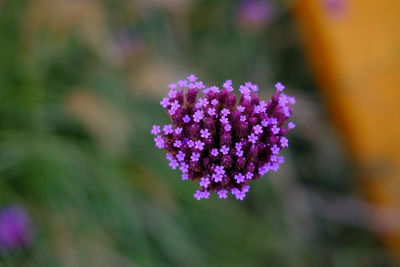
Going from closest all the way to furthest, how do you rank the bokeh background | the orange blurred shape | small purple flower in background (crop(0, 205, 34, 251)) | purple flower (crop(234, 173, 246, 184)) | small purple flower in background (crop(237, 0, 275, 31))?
purple flower (crop(234, 173, 246, 184)) < small purple flower in background (crop(0, 205, 34, 251)) < the bokeh background < small purple flower in background (crop(237, 0, 275, 31)) < the orange blurred shape

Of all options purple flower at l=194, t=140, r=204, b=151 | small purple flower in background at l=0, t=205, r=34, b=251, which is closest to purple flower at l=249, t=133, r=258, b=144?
purple flower at l=194, t=140, r=204, b=151

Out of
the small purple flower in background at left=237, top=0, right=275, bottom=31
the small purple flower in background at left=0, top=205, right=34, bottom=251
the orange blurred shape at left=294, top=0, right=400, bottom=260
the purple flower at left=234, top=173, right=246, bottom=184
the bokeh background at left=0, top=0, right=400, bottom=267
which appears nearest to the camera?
the purple flower at left=234, top=173, right=246, bottom=184

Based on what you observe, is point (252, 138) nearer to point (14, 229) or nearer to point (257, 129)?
point (257, 129)

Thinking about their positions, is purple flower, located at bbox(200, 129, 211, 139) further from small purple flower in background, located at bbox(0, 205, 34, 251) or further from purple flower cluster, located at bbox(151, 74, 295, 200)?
small purple flower in background, located at bbox(0, 205, 34, 251)

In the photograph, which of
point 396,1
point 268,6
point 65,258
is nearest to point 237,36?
point 268,6

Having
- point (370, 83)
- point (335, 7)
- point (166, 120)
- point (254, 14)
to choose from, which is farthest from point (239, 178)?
point (370, 83)

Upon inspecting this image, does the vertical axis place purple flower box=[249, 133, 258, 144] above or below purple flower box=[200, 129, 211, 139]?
above

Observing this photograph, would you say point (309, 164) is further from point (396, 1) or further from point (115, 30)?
point (115, 30)
